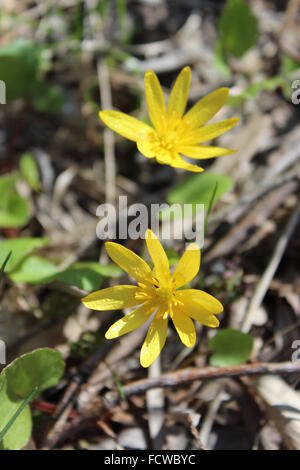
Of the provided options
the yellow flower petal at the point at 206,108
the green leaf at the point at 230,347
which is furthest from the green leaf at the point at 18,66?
the green leaf at the point at 230,347

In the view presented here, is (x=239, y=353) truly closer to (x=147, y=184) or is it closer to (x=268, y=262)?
(x=268, y=262)

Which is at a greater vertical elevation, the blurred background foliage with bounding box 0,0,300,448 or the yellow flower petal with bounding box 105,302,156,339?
the blurred background foliage with bounding box 0,0,300,448

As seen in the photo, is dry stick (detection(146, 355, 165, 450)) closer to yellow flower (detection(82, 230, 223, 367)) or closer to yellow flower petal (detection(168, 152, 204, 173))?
yellow flower (detection(82, 230, 223, 367))

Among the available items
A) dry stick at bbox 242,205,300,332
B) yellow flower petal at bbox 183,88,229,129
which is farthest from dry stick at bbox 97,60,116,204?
dry stick at bbox 242,205,300,332

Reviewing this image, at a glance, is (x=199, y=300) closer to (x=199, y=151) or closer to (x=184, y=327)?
(x=184, y=327)

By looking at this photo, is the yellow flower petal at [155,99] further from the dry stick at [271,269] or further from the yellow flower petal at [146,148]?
the dry stick at [271,269]

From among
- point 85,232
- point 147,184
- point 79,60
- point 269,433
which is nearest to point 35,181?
point 85,232
